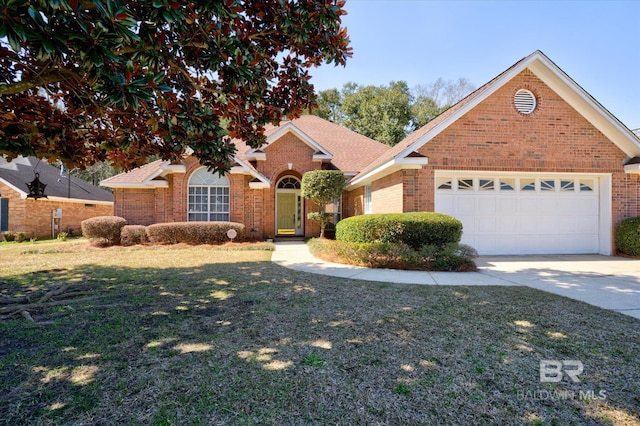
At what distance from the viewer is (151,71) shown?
376 cm

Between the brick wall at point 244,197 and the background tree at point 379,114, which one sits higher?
the background tree at point 379,114

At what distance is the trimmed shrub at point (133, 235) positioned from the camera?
14.4 meters

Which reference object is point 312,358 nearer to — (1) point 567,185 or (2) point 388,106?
(1) point 567,185

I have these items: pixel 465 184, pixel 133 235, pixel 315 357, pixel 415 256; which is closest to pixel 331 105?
pixel 133 235

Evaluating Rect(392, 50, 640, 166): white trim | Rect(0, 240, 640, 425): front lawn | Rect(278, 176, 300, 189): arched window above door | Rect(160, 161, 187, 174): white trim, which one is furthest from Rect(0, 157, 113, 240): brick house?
Rect(392, 50, 640, 166): white trim

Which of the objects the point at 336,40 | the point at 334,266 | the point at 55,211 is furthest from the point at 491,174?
the point at 55,211

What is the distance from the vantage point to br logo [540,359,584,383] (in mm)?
2950

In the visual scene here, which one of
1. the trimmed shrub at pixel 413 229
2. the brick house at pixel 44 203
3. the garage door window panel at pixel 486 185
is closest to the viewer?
the trimmed shrub at pixel 413 229

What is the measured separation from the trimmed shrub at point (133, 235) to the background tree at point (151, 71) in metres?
9.33

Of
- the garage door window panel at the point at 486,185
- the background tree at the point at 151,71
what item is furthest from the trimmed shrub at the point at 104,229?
the garage door window panel at the point at 486,185

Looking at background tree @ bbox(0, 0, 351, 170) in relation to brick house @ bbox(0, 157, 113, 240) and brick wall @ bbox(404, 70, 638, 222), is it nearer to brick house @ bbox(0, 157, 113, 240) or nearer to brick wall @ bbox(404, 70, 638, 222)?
brick wall @ bbox(404, 70, 638, 222)

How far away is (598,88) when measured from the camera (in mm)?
14836

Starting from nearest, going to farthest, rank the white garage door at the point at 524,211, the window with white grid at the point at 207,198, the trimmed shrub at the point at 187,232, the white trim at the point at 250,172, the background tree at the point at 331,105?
the white garage door at the point at 524,211 < the trimmed shrub at the point at 187,232 < the white trim at the point at 250,172 < the window with white grid at the point at 207,198 < the background tree at the point at 331,105

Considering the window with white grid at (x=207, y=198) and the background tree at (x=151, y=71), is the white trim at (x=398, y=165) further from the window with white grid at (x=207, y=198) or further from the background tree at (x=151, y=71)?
the window with white grid at (x=207, y=198)
